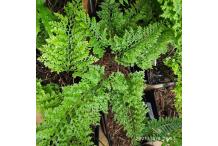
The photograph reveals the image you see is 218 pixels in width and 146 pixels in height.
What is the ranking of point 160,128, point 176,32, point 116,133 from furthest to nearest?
point 116,133 < point 160,128 < point 176,32

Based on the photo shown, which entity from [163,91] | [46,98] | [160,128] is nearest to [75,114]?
[46,98]

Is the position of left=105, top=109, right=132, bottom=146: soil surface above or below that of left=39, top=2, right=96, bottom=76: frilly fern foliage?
below

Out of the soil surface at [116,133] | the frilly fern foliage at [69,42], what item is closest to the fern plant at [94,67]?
the frilly fern foliage at [69,42]

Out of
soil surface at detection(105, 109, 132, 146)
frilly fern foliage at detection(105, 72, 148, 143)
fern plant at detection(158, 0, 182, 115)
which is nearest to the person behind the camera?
fern plant at detection(158, 0, 182, 115)

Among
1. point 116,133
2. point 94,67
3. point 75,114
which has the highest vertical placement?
point 94,67

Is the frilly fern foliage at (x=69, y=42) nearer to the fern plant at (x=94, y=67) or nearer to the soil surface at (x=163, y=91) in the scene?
the fern plant at (x=94, y=67)

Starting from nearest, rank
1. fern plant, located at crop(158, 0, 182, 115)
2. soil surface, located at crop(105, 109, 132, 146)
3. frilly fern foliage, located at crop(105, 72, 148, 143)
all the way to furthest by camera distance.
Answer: fern plant, located at crop(158, 0, 182, 115) → frilly fern foliage, located at crop(105, 72, 148, 143) → soil surface, located at crop(105, 109, 132, 146)

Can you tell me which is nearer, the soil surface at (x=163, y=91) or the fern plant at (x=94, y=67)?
the fern plant at (x=94, y=67)

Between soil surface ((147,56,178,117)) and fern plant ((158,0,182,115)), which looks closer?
fern plant ((158,0,182,115))

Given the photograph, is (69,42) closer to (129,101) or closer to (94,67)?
(94,67)

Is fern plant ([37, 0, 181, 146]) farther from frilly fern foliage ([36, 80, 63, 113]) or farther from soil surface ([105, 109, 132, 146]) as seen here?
soil surface ([105, 109, 132, 146])

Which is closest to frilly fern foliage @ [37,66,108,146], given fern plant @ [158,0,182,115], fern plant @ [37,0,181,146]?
fern plant @ [37,0,181,146]
